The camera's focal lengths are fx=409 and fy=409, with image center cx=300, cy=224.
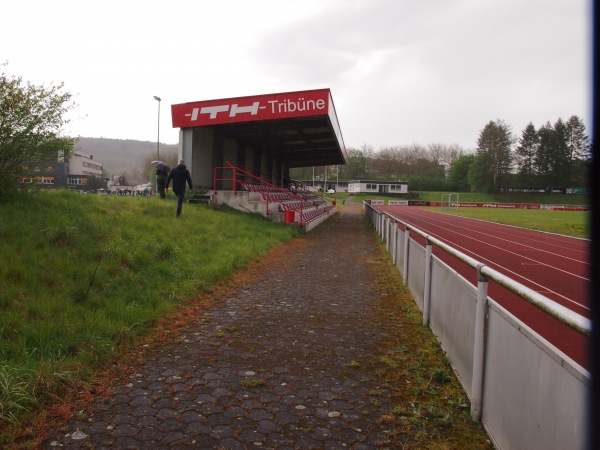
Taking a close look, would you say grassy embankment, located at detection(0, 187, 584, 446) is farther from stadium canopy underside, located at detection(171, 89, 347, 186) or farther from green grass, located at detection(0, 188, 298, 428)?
stadium canopy underside, located at detection(171, 89, 347, 186)

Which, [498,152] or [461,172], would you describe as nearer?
[498,152]

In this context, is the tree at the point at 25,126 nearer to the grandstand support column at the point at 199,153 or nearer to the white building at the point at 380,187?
the grandstand support column at the point at 199,153

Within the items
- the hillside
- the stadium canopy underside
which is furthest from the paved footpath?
the hillside

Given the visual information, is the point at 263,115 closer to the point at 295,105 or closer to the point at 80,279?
the point at 295,105

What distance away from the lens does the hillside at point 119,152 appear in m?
162

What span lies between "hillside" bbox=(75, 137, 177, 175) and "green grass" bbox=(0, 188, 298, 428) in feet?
525

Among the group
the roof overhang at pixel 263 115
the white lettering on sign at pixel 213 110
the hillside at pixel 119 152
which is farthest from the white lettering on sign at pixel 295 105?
the hillside at pixel 119 152

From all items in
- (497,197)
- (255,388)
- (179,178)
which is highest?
(497,197)

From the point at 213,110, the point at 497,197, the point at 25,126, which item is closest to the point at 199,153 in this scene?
the point at 213,110

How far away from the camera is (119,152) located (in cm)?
17625

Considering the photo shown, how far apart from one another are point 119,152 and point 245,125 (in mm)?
176210

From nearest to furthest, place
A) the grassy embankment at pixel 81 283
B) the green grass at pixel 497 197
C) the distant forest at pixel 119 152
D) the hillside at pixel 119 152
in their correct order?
the grassy embankment at pixel 81 283 → the green grass at pixel 497 197 → the distant forest at pixel 119 152 → the hillside at pixel 119 152

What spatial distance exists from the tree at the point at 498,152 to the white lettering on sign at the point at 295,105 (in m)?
82.9

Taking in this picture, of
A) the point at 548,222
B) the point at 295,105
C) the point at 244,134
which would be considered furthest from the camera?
the point at 548,222
